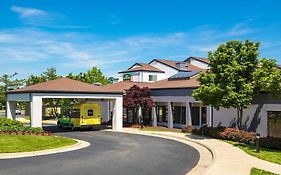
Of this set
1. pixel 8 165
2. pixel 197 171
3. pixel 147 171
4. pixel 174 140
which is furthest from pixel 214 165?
pixel 174 140

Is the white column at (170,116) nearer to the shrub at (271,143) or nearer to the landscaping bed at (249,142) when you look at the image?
the landscaping bed at (249,142)

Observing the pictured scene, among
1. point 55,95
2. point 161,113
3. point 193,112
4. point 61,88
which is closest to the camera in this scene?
point 55,95

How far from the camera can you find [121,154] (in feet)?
68.5

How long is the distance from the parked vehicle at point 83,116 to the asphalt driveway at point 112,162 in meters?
12.3

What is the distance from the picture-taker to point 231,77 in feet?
88.4

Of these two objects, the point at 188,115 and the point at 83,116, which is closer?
the point at 83,116

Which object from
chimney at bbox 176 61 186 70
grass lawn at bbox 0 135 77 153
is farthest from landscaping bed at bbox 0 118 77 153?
chimney at bbox 176 61 186 70

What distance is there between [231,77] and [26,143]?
15833 millimetres

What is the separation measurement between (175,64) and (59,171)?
5440cm

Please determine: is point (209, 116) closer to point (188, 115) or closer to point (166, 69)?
point (188, 115)

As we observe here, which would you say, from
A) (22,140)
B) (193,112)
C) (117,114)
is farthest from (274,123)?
(22,140)

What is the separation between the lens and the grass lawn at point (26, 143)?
21.2 meters

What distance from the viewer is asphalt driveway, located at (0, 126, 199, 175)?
15712mm

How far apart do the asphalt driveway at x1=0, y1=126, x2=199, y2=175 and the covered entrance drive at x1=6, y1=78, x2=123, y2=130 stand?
9.94 meters
